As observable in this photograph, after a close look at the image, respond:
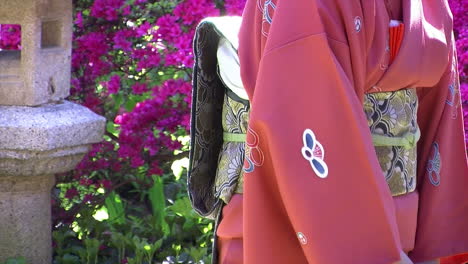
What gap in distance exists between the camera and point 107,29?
441 centimetres

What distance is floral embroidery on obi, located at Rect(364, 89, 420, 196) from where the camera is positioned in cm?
232

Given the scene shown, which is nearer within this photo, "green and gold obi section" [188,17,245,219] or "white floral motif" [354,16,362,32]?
"white floral motif" [354,16,362,32]

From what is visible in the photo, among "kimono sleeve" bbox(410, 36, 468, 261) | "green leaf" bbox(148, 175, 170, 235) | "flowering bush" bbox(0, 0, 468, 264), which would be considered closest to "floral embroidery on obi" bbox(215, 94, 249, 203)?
"kimono sleeve" bbox(410, 36, 468, 261)

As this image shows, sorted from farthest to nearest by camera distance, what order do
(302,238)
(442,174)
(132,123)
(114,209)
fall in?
(114,209) < (132,123) < (442,174) < (302,238)

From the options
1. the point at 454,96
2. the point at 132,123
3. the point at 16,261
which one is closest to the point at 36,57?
the point at 132,123

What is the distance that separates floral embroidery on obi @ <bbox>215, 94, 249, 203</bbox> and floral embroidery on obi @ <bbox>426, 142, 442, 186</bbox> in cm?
51

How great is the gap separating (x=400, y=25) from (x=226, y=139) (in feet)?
1.72

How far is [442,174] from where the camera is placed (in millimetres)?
2584

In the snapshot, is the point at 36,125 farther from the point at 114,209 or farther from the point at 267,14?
the point at 267,14

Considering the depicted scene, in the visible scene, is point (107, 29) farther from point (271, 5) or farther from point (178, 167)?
point (271, 5)

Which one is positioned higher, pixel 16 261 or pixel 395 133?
pixel 395 133

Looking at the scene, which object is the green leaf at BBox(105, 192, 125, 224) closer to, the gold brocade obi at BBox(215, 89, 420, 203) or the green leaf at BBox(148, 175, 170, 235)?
the green leaf at BBox(148, 175, 170, 235)

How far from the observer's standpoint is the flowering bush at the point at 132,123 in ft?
13.3

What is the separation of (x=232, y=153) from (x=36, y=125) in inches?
51.0
